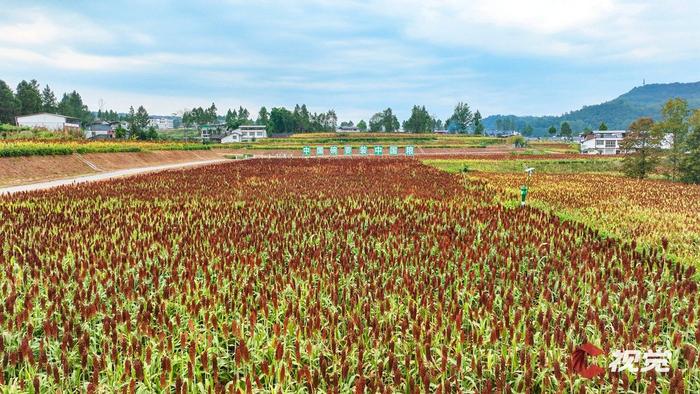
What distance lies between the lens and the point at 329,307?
14.6 ft

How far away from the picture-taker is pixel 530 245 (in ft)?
23.5

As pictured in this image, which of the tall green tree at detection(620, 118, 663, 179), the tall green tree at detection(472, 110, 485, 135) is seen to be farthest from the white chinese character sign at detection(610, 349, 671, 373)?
the tall green tree at detection(472, 110, 485, 135)

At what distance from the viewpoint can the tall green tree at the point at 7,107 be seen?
8856 centimetres

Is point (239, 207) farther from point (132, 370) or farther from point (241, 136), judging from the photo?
point (241, 136)

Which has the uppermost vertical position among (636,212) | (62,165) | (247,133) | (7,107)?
(7,107)

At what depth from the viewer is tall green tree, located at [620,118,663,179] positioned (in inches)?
1117

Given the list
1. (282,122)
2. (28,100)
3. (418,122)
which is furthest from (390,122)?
(28,100)

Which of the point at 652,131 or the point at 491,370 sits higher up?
the point at 652,131

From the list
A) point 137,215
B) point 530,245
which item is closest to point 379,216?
point 530,245

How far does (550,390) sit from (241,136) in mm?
107561

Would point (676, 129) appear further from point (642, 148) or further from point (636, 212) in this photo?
point (636, 212)

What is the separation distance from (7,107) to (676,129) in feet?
340

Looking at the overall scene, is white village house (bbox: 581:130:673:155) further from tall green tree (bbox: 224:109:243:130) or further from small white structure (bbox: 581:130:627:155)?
tall green tree (bbox: 224:109:243:130)

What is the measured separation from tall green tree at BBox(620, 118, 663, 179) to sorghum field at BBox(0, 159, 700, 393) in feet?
77.6
